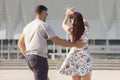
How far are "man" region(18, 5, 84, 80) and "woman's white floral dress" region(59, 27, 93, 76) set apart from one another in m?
0.77

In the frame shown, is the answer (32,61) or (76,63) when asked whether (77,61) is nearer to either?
(76,63)

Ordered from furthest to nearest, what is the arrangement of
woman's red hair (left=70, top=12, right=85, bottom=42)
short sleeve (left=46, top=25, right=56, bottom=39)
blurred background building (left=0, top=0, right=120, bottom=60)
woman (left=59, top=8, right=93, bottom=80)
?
blurred background building (left=0, top=0, right=120, bottom=60) < woman (left=59, top=8, right=93, bottom=80) < woman's red hair (left=70, top=12, right=85, bottom=42) < short sleeve (left=46, top=25, right=56, bottom=39)

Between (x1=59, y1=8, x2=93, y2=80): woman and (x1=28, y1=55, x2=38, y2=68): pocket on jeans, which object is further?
(x1=59, y1=8, x2=93, y2=80): woman

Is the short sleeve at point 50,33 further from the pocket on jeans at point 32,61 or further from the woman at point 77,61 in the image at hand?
the woman at point 77,61

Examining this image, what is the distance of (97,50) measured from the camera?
172 feet

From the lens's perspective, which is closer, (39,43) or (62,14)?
(39,43)

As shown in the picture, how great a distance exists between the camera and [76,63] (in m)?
4.77

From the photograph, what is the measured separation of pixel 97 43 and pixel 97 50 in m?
1.95

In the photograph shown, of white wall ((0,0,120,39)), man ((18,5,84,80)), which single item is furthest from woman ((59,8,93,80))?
white wall ((0,0,120,39))

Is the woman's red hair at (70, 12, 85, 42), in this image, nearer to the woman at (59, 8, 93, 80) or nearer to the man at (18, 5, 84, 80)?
the woman at (59, 8, 93, 80)

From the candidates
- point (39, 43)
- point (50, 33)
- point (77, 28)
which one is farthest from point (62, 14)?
point (50, 33)

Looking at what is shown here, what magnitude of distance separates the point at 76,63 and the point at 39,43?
894 mm

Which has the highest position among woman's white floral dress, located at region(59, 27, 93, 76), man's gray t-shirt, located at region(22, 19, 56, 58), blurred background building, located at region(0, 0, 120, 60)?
blurred background building, located at region(0, 0, 120, 60)

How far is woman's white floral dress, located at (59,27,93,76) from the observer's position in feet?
15.6
